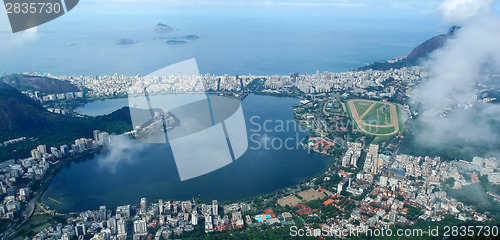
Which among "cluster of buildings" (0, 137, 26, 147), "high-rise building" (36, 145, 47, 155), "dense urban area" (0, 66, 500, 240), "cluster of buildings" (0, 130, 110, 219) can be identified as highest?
"cluster of buildings" (0, 137, 26, 147)

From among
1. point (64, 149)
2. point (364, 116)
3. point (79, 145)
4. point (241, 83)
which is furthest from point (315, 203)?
point (241, 83)

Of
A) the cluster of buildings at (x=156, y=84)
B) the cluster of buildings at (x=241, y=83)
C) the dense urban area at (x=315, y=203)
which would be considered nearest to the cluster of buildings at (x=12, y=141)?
the dense urban area at (x=315, y=203)

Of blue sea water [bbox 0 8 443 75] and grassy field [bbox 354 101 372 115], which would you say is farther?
blue sea water [bbox 0 8 443 75]

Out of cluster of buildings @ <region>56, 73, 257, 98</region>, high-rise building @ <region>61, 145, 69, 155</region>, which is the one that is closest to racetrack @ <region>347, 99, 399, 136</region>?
cluster of buildings @ <region>56, 73, 257, 98</region>

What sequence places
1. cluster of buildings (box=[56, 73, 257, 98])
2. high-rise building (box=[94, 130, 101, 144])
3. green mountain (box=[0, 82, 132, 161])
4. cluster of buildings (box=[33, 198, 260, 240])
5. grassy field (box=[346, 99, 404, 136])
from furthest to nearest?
cluster of buildings (box=[56, 73, 257, 98]) → grassy field (box=[346, 99, 404, 136]) → high-rise building (box=[94, 130, 101, 144]) → green mountain (box=[0, 82, 132, 161]) → cluster of buildings (box=[33, 198, 260, 240])

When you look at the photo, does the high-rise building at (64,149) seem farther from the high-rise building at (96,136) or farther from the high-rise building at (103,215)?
the high-rise building at (103,215)

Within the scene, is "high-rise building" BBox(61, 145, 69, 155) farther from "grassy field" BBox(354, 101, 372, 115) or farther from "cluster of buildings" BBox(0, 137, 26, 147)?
"grassy field" BBox(354, 101, 372, 115)

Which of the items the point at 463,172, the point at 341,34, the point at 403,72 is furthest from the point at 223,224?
the point at 341,34

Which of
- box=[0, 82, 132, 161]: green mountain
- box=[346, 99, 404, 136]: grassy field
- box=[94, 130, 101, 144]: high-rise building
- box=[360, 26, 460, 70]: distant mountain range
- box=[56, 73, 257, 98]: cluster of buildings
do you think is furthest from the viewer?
box=[360, 26, 460, 70]: distant mountain range
